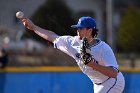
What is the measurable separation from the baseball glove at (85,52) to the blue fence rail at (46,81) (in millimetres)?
5099

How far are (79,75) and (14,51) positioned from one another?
10017 mm

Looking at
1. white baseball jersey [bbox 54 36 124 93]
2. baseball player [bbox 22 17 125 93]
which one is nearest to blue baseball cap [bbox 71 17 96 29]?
baseball player [bbox 22 17 125 93]

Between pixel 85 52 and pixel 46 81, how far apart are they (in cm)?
530

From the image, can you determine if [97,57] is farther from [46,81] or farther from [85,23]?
[46,81]

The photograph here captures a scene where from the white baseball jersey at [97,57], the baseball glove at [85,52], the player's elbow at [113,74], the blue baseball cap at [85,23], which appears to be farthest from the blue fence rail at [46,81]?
the baseball glove at [85,52]

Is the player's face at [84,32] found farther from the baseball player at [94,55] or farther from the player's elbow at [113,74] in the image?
the player's elbow at [113,74]

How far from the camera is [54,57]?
668 inches

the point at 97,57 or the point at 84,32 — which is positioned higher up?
the point at 84,32

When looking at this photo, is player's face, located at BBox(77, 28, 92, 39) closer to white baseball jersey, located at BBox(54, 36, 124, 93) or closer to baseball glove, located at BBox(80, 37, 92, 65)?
white baseball jersey, located at BBox(54, 36, 124, 93)

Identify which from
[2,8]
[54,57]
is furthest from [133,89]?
[54,57]

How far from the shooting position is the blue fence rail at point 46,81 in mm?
10203

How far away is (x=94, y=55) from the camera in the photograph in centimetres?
546

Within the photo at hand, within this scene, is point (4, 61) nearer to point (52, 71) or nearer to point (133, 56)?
point (52, 71)

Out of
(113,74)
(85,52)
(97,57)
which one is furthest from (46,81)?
(85,52)
